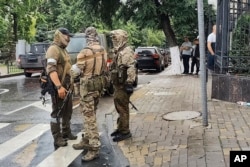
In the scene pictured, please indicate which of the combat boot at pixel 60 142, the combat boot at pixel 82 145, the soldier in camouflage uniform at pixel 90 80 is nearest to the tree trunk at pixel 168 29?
the combat boot at pixel 60 142

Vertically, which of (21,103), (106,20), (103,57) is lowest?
(21,103)

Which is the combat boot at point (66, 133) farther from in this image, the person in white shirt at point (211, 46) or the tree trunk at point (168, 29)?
the tree trunk at point (168, 29)

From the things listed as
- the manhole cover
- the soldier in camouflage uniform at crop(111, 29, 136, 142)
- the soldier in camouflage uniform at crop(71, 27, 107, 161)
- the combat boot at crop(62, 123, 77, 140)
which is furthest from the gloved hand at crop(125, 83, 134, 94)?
the manhole cover

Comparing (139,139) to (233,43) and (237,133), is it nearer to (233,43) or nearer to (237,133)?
(237,133)

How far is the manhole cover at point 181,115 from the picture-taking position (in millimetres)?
7746

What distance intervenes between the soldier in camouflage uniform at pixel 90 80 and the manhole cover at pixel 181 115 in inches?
84.6

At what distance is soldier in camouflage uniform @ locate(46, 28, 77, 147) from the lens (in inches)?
252

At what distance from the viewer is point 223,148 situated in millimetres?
5613

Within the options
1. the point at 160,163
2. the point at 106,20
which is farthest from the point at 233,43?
the point at 106,20

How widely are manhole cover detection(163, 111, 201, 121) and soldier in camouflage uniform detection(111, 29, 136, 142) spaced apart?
4.29 feet

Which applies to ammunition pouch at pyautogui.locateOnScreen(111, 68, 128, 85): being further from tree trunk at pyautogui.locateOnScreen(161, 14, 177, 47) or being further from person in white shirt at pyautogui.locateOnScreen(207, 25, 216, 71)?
tree trunk at pyautogui.locateOnScreen(161, 14, 177, 47)

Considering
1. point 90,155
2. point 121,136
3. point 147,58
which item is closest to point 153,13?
point 147,58

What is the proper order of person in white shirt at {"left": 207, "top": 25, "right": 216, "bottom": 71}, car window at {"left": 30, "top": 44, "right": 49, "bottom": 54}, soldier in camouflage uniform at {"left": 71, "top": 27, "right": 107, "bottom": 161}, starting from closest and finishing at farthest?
1. soldier in camouflage uniform at {"left": 71, "top": 27, "right": 107, "bottom": 161}
2. person in white shirt at {"left": 207, "top": 25, "right": 216, "bottom": 71}
3. car window at {"left": 30, "top": 44, "right": 49, "bottom": 54}

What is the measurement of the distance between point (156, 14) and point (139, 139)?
515 inches
